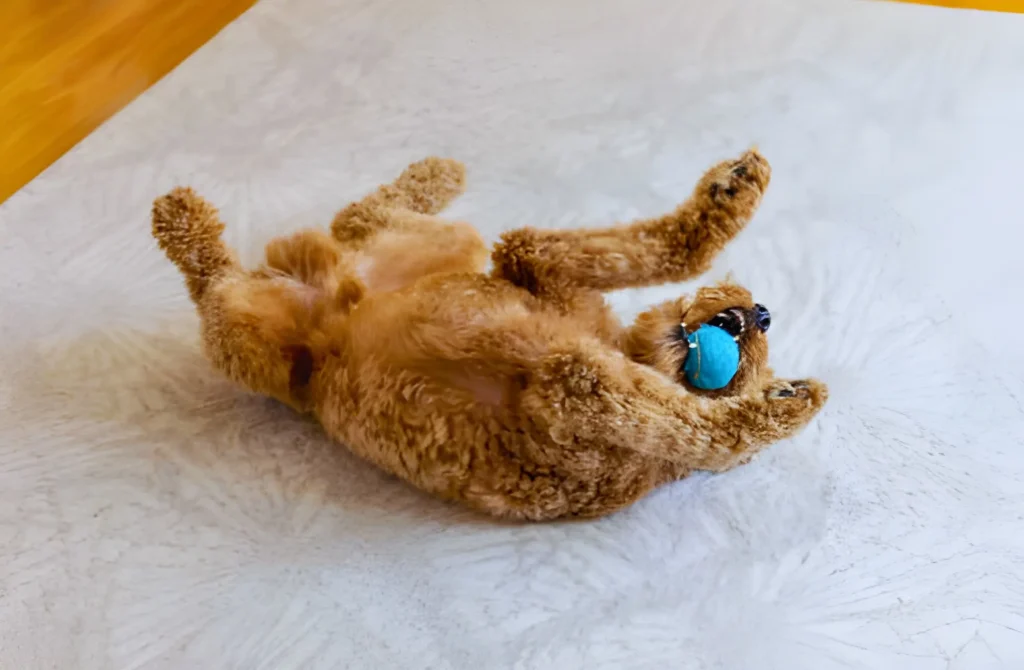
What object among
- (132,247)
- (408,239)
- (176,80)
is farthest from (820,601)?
(176,80)

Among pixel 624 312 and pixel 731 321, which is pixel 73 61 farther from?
pixel 731 321

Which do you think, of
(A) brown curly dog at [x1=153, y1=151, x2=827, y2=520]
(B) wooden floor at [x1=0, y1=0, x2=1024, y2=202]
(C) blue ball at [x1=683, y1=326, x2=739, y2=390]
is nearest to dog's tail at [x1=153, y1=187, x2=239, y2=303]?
(A) brown curly dog at [x1=153, y1=151, x2=827, y2=520]

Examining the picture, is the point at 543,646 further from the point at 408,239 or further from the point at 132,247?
the point at 132,247

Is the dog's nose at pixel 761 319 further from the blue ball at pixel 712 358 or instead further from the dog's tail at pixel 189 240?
the dog's tail at pixel 189 240

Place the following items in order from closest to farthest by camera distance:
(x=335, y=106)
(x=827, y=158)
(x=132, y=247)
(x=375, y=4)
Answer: (x=132, y=247)
(x=827, y=158)
(x=335, y=106)
(x=375, y=4)

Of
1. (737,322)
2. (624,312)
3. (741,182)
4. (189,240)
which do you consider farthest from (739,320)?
(189,240)

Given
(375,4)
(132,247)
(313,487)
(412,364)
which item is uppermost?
(375,4)
